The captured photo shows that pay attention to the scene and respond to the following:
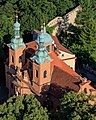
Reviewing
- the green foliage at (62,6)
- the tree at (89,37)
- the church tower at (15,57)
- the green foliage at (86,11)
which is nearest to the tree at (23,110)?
the church tower at (15,57)

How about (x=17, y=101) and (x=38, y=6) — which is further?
(x=38, y=6)

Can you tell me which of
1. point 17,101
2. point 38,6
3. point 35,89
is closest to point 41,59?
point 35,89

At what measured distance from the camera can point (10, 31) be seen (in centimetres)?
7444

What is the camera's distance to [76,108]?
141 ft

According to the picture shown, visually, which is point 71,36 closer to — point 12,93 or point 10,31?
point 10,31

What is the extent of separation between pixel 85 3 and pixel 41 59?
30.6 meters

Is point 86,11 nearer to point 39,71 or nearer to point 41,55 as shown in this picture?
point 41,55

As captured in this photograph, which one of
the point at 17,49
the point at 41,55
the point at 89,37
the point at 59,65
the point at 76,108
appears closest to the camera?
the point at 76,108

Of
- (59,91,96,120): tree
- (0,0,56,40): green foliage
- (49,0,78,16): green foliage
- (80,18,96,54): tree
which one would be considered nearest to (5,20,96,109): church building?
(59,91,96,120): tree

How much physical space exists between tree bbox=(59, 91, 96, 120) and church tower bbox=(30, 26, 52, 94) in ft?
31.6

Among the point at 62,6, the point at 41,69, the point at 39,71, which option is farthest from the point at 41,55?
the point at 62,6

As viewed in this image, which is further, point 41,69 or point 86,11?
point 86,11

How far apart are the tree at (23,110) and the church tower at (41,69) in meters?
6.70

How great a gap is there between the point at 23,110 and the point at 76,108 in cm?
624
